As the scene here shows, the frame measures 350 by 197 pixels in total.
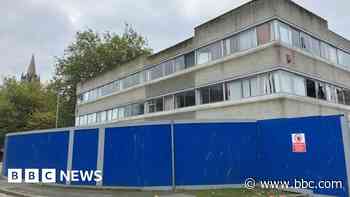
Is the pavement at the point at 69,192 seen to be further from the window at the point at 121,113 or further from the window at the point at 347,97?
the window at the point at 121,113

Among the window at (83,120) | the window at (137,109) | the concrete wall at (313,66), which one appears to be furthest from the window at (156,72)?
the window at (83,120)

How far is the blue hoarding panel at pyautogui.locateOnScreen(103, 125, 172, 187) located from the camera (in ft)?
40.9

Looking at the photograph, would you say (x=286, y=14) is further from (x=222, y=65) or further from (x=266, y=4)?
(x=222, y=65)

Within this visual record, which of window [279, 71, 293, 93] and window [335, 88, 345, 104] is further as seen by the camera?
window [335, 88, 345, 104]

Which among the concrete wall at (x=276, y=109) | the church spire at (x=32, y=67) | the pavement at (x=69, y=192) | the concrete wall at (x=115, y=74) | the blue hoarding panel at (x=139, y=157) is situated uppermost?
the church spire at (x=32, y=67)

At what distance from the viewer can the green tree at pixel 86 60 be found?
45.3m

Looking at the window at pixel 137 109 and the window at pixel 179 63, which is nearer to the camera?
the window at pixel 179 63

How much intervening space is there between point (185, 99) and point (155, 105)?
13.0 feet

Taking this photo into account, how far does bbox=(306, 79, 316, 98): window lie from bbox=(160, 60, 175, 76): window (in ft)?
32.6

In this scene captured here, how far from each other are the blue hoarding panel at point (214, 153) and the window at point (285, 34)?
753 cm

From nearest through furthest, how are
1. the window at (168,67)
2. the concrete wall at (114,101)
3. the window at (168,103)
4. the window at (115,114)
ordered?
the window at (168,103) → the window at (168,67) → the concrete wall at (114,101) → the window at (115,114)

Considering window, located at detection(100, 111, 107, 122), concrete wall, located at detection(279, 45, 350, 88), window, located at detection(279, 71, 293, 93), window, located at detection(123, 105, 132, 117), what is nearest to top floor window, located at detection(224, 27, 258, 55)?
concrete wall, located at detection(279, 45, 350, 88)

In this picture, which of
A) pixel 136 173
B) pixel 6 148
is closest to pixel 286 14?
pixel 136 173

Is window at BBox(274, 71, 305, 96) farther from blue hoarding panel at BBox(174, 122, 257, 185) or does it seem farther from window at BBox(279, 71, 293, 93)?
blue hoarding panel at BBox(174, 122, 257, 185)
